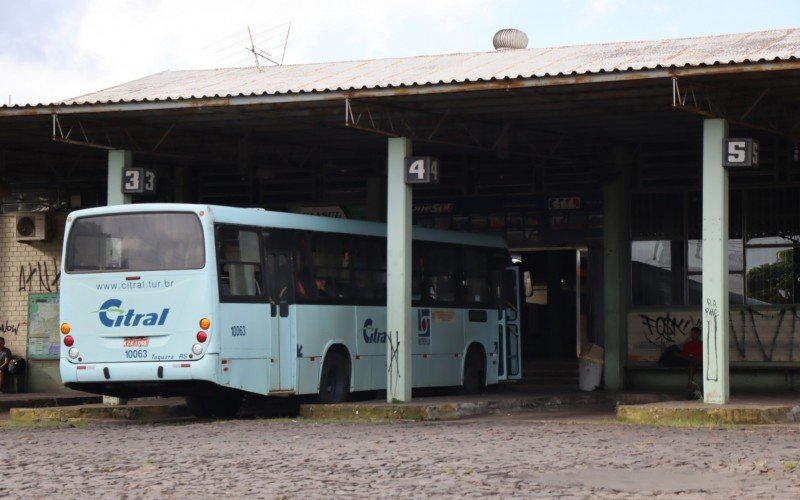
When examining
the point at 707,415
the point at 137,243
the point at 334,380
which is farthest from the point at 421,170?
the point at 707,415

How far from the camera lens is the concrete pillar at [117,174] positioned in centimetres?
2309

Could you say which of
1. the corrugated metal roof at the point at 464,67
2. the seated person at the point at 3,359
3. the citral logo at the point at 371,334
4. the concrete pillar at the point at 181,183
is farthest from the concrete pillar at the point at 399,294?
the seated person at the point at 3,359

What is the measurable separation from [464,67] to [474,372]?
5523 millimetres

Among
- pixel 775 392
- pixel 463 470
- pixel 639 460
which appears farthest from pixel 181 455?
pixel 775 392

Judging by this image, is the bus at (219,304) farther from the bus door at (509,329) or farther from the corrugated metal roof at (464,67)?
the bus door at (509,329)

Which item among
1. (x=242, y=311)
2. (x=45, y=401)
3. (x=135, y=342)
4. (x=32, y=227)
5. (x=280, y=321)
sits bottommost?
(x=45, y=401)

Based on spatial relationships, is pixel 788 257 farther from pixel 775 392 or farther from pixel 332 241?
pixel 332 241

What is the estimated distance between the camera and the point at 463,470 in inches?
474

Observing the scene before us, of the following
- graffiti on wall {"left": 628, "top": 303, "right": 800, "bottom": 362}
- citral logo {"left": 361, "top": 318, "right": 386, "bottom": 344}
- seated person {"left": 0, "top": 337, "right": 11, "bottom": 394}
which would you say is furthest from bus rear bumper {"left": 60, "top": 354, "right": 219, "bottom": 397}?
graffiti on wall {"left": 628, "top": 303, "right": 800, "bottom": 362}

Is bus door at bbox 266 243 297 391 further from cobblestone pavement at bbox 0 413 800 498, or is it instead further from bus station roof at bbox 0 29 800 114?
bus station roof at bbox 0 29 800 114

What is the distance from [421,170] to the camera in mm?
20719

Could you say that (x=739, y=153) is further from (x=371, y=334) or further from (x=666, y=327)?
(x=666, y=327)

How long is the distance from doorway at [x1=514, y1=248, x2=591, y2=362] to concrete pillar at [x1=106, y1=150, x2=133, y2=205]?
9.99 metres

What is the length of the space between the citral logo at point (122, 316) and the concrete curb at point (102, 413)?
2092mm
